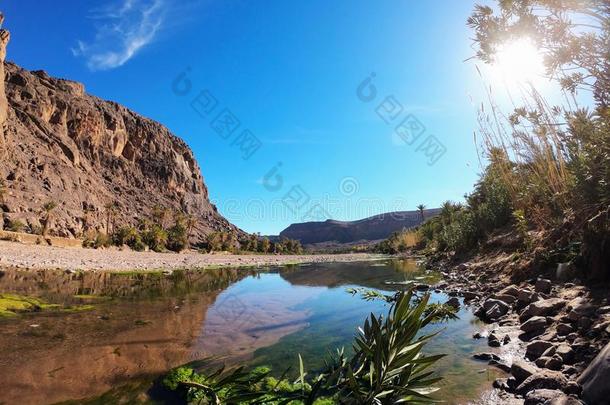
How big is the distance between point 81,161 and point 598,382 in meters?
113

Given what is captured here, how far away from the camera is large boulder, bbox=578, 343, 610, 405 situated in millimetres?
2893

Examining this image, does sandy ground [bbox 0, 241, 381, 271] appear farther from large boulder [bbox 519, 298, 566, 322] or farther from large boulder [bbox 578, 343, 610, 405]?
large boulder [bbox 578, 343, 610, 405]

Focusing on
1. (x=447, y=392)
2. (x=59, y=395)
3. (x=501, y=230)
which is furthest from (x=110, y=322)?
(x=501, y=230)

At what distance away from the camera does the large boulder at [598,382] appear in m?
2.89

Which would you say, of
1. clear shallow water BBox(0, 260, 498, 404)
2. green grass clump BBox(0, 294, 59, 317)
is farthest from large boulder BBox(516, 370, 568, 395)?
green grass clump BBox(0, 294, 59, 317)

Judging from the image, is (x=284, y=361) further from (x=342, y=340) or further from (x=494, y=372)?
(x=494, y=372)

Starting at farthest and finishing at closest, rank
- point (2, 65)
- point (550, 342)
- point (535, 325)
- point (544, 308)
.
Answer: point (2, 65) < point (544, 308) < point (535, 325) < point (550, 342)


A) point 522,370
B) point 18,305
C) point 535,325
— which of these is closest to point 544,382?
point 522,370

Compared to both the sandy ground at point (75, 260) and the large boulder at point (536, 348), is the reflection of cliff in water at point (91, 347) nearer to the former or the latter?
the large boulder at point (536, 348)

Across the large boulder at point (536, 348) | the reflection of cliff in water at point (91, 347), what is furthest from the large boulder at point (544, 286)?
the reflection of cliff in water at point (91, 347)

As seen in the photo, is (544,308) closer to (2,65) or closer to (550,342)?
(550,342)

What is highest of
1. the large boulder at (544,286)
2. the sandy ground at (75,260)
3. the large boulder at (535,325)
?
the sandy ground at (75,260)

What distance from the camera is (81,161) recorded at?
313 feet

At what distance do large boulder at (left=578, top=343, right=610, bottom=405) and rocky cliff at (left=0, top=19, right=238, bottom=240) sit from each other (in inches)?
2504
